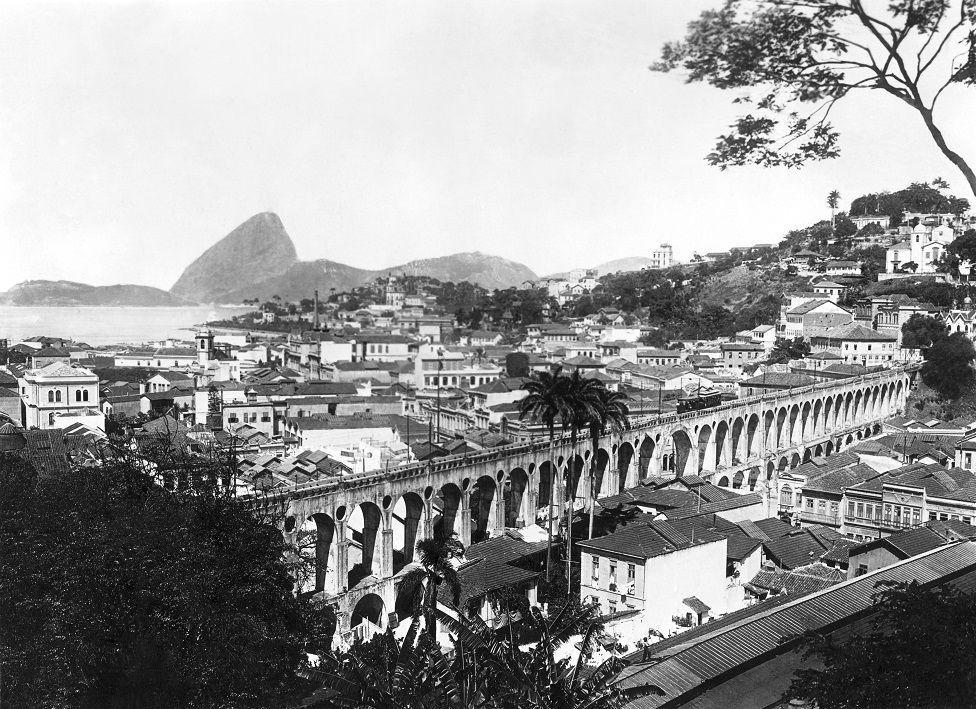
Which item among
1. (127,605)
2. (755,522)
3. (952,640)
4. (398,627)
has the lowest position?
(398,627)

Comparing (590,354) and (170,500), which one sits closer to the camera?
(170,500)

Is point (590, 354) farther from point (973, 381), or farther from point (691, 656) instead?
point (691, 656)

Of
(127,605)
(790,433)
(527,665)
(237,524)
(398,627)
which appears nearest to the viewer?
(527,665)

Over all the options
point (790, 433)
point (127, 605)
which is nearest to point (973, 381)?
point (790, 433)

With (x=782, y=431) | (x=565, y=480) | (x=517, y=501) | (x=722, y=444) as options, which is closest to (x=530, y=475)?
(x=517, y=501)

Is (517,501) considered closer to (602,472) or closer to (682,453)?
(602,472)

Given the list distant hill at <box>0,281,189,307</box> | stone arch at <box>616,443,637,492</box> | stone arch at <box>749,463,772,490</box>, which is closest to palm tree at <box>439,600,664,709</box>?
stone arch at <box>616,443,637,492</box>

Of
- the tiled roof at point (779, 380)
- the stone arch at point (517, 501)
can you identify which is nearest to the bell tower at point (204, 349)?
the tiled roof at point (779, 380)
